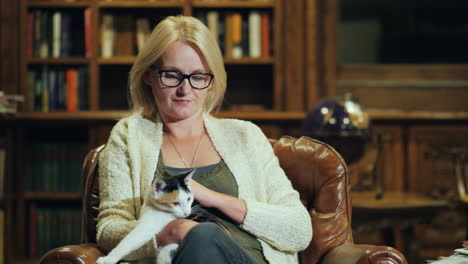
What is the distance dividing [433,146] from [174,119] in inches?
102

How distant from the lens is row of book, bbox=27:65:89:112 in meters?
4.01

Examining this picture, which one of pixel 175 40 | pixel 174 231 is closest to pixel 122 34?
pixel 175 40

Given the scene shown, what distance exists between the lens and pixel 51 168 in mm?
3936

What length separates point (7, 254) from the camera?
370cm

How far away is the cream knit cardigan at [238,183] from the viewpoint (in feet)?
5.74

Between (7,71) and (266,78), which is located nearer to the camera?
(7,71)

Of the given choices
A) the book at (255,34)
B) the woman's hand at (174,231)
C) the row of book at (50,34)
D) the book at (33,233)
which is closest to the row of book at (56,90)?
the row of book at (50,34)

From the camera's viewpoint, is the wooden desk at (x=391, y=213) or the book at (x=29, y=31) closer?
the wooden desk at (x=391, y=213)

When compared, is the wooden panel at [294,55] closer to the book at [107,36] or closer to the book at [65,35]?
the book at [107,36]

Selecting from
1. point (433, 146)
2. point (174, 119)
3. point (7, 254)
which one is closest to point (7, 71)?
point (7, 254)

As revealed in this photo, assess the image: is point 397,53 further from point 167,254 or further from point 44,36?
point 167,254

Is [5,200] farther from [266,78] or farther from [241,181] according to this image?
[241,181]

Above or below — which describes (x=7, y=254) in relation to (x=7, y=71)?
below

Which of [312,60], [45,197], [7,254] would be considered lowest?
[7,254]
